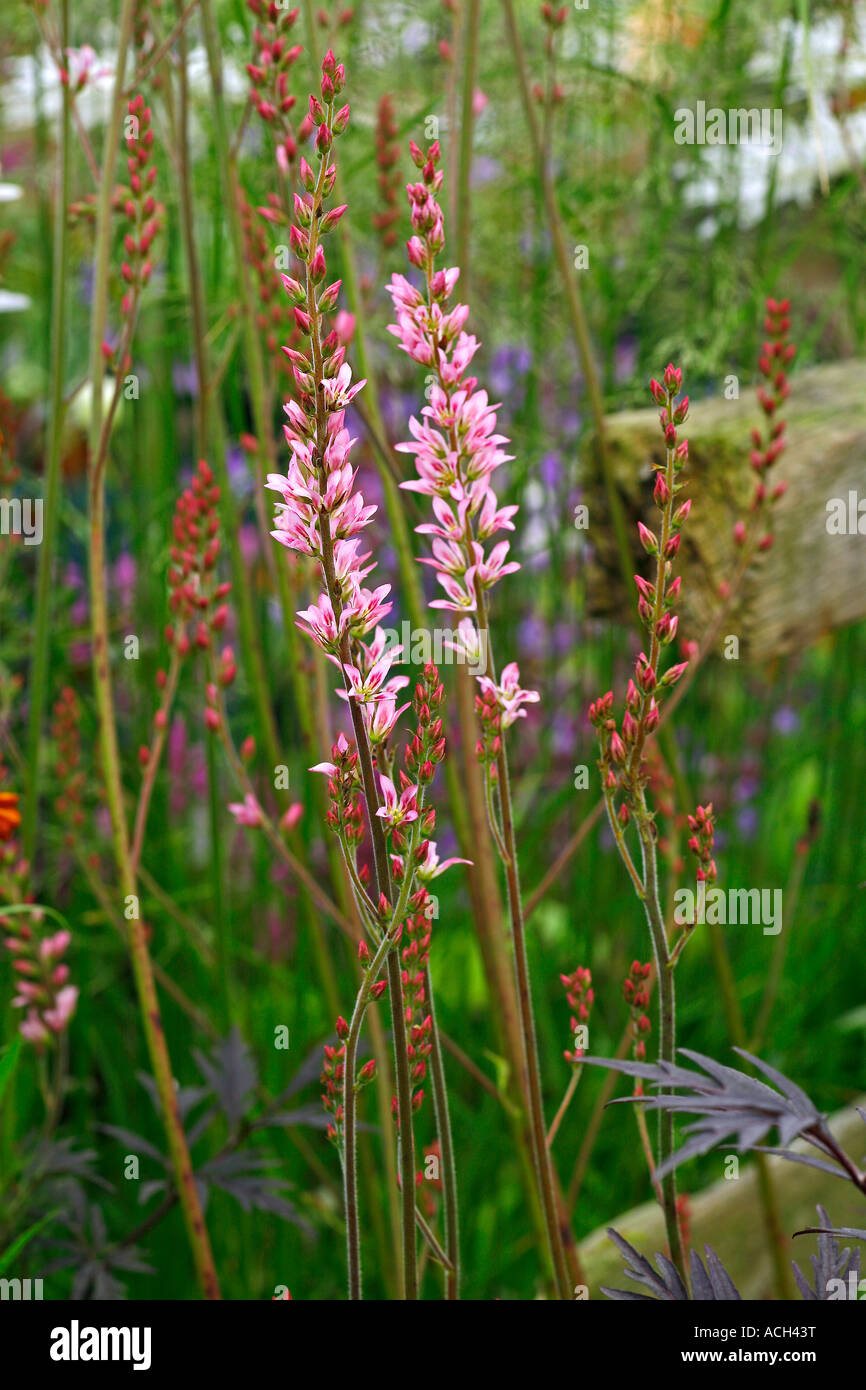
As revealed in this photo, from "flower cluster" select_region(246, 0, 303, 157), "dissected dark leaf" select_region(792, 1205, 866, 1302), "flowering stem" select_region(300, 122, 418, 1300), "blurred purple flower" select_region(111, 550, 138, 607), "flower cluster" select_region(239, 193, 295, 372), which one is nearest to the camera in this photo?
"flowering stem" select_region(300, 122, 418, 1300)

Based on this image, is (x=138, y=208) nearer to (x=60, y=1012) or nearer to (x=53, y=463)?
(x=53, y=463)

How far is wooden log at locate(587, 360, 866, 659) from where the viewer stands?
104 centimetres

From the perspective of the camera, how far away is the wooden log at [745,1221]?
3.34 feet

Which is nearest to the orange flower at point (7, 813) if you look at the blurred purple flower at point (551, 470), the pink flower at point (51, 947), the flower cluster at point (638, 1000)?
the pink flower at point (51, 947)

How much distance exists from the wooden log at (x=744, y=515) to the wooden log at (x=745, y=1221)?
51cm

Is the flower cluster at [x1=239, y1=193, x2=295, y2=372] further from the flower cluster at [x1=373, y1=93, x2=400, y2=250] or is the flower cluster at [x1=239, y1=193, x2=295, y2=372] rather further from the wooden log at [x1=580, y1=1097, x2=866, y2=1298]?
the wooden log at [x1=580, y1=1097, x2=866, y2=1298]

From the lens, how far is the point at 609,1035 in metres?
1.32

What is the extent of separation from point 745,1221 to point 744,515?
71 centimetres

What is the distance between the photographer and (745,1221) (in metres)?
1.18

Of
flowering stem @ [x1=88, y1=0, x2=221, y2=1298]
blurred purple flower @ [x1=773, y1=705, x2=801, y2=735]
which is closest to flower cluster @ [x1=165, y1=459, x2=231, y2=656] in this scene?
flowering stem @ [x1=88, y1=0, x2=221, y2=1298]

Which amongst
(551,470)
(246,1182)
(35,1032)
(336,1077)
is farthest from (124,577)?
(336,1077)

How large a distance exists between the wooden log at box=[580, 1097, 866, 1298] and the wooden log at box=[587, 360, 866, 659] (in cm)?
51

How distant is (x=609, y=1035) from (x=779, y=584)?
562 millimetres

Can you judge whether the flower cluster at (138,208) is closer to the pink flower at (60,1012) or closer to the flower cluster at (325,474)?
the flower cluster at (325,474)
